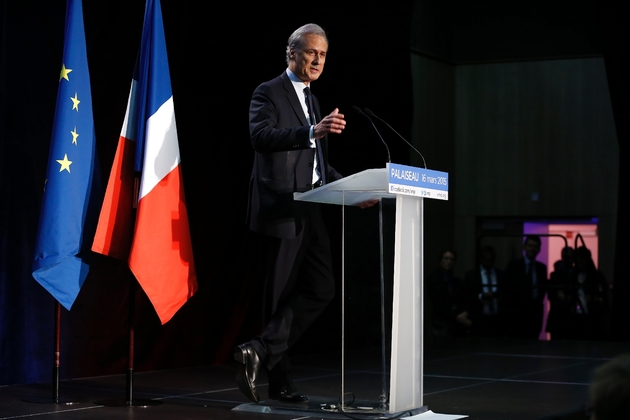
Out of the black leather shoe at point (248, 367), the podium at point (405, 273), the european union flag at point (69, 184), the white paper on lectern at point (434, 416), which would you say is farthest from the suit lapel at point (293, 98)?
the white paper on lectern at point (434, 416)

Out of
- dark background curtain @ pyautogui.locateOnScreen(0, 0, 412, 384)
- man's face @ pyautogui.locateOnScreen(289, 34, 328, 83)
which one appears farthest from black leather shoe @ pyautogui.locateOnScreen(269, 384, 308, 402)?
man's face @ pyautogui.locateOnScreen(289, 34, 328, 83)

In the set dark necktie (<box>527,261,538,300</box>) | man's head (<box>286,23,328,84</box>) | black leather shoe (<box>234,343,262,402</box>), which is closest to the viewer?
black leather shoe (<box>234,343,262,402</box>)

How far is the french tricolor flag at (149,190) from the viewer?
139 inches

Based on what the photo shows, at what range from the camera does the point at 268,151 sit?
3.29m

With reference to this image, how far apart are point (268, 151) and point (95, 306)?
172 centimetres

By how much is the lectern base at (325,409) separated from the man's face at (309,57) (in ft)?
4.04

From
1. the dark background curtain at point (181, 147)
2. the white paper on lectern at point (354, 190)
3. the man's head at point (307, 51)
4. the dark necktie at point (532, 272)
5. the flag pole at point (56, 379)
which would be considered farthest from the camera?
the dark necktie at point (532, 272)

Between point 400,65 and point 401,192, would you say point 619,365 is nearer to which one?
point 401,192

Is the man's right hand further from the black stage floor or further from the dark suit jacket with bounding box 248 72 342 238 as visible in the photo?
the black stage floor

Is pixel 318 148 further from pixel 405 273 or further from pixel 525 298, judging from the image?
pixel 525 298

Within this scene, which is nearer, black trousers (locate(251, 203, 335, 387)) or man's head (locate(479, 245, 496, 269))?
black trousers (locate(251, 203, 335, 387))

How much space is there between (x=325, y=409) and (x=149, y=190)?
1.09 m

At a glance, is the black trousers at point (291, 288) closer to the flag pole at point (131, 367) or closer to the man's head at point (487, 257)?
the flag pole at point (131, 367)

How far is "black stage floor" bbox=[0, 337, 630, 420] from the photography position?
125 inches
